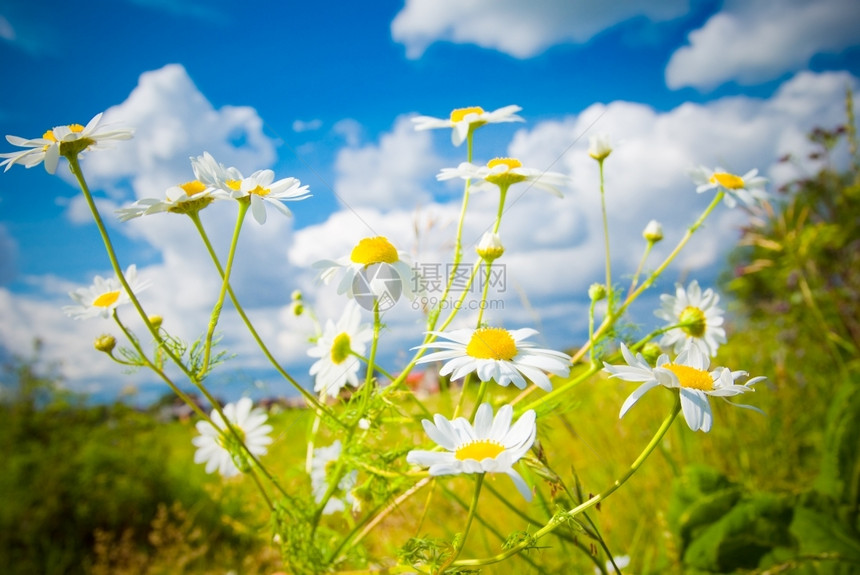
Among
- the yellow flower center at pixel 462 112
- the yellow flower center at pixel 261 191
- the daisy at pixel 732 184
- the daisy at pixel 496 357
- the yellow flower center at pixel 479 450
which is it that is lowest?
the yellow flower center at pixel 479 450

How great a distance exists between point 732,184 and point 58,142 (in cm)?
126

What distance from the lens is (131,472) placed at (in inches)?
122

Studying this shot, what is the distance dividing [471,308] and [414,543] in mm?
331

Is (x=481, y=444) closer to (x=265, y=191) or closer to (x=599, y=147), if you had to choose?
(x=265, y=191)

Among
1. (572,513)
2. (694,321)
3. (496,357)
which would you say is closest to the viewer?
(572,513)

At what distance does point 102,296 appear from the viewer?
1016 millimetres

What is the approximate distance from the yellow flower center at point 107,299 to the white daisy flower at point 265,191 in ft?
1.11

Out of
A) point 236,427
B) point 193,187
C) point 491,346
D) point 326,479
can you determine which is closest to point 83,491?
point 236,427

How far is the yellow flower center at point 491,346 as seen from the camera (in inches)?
29.3

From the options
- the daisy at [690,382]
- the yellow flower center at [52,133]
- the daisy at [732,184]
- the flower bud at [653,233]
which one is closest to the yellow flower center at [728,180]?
the daisy at [732,184]

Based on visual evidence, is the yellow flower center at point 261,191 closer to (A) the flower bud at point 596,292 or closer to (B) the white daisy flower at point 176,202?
(B) the white daisy flower at point 176,202

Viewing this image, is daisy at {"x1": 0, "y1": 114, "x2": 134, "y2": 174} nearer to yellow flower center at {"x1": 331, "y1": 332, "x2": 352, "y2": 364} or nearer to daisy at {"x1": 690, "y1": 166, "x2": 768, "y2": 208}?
yellow flower center at {"x1": 331, "y1": 332, "x2": 352, "y2": 364}

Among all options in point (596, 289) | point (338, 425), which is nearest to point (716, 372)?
point (596, 289)

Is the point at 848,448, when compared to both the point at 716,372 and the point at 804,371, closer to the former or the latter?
the point at 716,372
